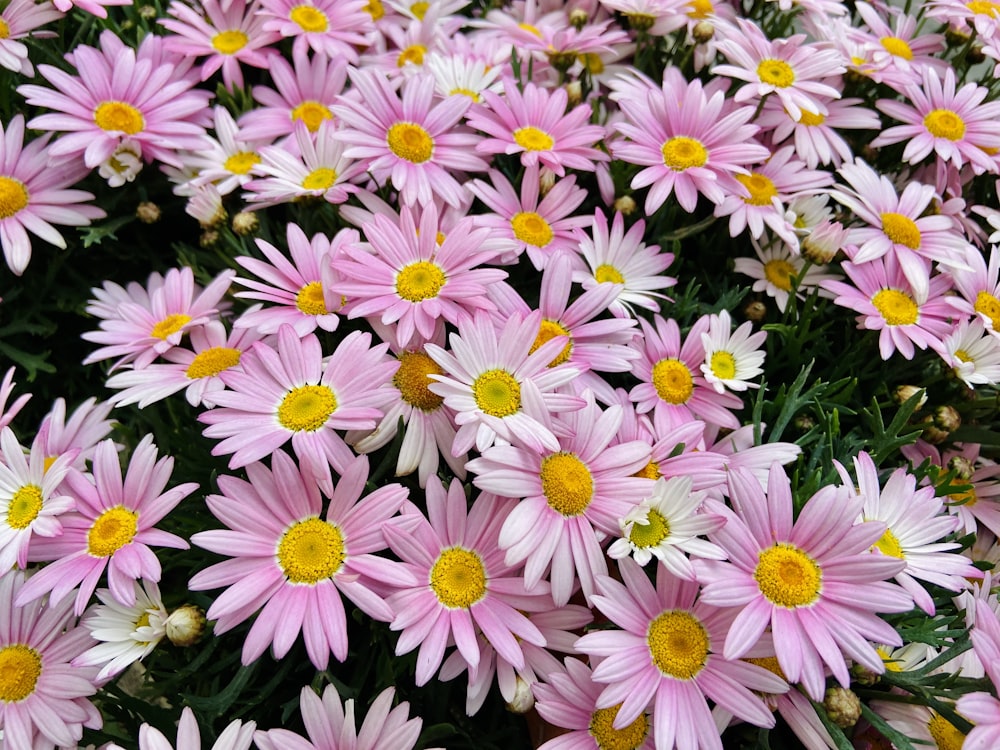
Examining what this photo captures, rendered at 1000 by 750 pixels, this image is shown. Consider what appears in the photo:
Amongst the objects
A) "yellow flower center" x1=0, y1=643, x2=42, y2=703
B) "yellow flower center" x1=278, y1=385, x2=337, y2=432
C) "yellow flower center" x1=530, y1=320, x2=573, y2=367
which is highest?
"yellow flower center" x1=278, y1=385, x2=337, y2=432

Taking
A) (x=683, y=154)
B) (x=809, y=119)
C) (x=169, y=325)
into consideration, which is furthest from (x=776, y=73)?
(x=169, y=325)

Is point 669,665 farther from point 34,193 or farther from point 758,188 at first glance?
point 34,193

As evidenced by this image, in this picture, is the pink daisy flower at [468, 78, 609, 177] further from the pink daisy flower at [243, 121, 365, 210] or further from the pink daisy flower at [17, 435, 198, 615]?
the pink daisy flower at [17, 435, 198, 615]

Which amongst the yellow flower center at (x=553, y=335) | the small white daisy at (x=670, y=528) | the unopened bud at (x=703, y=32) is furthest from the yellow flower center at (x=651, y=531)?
the unopened bud at (x=703, y=32)

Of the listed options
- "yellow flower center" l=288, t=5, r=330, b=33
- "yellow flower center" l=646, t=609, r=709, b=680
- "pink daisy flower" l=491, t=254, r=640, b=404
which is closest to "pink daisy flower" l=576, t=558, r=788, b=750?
"yellow flower center" l=646, t=609, r=709, b=680

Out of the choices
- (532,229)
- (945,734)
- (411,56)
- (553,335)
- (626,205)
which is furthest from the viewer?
(411,56)

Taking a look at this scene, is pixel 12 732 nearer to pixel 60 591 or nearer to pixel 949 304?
pixel 60 591

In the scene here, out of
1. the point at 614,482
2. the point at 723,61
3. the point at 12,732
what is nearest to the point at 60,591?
the point at 12,732
